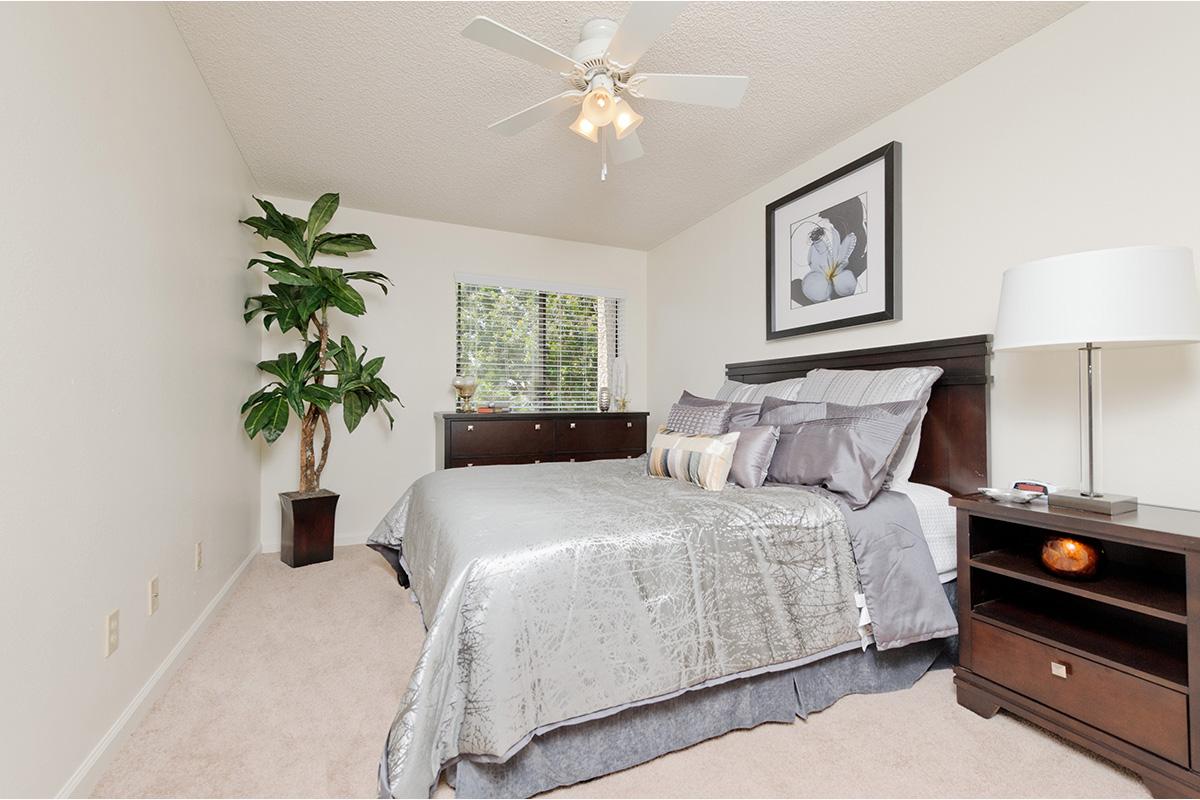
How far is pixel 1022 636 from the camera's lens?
168 cm

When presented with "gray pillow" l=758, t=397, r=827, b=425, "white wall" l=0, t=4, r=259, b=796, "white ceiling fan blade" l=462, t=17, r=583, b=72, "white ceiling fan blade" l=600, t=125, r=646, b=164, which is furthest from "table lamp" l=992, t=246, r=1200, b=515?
"white wall" l=0, t=4, r=259, b=796

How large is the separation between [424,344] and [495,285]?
30.9 inches

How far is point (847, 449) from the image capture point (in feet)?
6.71

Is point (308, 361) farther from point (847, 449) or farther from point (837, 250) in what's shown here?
point (837, 250)

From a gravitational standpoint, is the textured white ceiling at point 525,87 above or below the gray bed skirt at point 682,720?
above

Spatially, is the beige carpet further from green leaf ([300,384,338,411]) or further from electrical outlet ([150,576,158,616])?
green leaf ([300,384,338,411])

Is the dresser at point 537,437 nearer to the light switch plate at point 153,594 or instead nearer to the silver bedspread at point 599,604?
the silver bedspread at point 599,604

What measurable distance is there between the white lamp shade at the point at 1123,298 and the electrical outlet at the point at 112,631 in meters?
2.92

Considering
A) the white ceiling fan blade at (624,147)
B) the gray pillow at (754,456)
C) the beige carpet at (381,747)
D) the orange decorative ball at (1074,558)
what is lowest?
the beige carpet at (381,747)

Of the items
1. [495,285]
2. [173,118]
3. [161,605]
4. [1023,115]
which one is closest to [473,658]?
[161,605]

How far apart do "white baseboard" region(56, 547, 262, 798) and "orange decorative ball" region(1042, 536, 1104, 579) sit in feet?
9.11

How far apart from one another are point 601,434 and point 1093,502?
125 inches

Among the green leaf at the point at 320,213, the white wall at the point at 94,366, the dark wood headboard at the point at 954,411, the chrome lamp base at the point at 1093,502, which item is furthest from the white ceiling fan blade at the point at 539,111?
the chrome lamp base at the point at 1093,502

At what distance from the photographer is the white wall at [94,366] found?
1.19 metres
